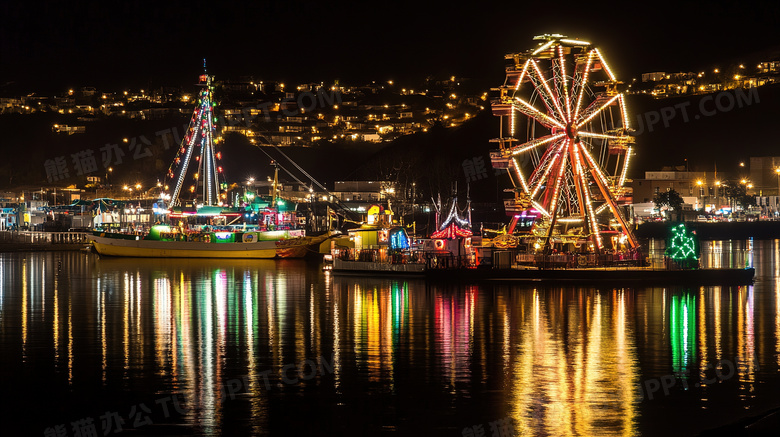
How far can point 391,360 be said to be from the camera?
61.9 feet

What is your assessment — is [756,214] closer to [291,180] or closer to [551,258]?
[291,180]

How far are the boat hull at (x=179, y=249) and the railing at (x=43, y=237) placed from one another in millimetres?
14856

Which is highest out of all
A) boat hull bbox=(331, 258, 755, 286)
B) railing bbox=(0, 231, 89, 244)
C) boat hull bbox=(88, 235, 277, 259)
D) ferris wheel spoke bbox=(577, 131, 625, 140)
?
ferris wheel spoke bbox=(577, 131, 625, 140)

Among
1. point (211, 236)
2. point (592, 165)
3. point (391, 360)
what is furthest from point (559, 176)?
point (211, 236)

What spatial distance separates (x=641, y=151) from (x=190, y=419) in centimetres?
10286

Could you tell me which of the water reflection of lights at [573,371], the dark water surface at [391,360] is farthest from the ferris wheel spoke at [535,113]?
the water reflection of lights at [573,371]

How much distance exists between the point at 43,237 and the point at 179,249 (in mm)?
26917

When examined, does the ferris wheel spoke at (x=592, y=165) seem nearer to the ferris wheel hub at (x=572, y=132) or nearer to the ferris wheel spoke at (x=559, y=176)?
the ferris wheel hub at (x=572, y=132)

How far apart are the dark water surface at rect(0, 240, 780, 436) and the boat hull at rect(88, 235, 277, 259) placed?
20101 mm

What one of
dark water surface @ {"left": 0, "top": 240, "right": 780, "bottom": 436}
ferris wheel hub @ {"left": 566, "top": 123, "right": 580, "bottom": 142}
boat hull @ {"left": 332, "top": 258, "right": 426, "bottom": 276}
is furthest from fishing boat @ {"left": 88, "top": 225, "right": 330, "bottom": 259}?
dark water surface @ {"left": 0, "top": 240, "right": 780, "bottom": 436}

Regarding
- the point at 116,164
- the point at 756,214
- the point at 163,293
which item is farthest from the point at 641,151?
the point at 163,293

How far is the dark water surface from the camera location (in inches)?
557

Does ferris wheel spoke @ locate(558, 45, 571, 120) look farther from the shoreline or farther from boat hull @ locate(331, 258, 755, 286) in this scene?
the shoreline

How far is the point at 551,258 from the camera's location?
118 feet
